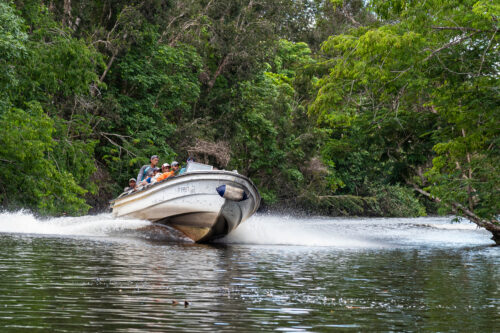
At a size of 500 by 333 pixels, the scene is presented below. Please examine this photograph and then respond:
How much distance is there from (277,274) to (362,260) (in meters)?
4.35

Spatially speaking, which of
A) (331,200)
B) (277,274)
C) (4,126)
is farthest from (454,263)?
(331,200)

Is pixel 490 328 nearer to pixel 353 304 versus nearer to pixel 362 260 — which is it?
pixel 353 304

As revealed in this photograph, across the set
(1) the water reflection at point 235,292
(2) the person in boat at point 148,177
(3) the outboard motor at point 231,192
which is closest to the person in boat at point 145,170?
(2) the person in boat at point 148,177

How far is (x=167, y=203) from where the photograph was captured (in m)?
21.2

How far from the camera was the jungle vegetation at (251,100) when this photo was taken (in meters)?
20.3

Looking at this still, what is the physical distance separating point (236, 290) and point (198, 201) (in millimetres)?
11407

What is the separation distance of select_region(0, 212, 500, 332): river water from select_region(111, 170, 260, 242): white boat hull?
11.2 feet

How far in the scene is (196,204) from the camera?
2102 cm

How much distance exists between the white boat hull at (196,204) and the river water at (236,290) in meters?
3.42

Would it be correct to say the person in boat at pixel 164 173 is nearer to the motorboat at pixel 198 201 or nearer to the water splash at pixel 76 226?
the motorboat at pixel 198 201

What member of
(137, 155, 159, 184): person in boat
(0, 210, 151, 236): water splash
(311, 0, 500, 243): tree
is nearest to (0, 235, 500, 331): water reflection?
(311, 0, 500, 243): tree

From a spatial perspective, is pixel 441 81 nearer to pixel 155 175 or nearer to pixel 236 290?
pixel 155 175

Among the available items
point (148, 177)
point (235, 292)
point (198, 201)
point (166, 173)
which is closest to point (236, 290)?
point (235, 292)

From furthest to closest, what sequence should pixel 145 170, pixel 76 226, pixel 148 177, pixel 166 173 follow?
1. pixel 76 226
2. pixel 145 170
3. pixel 148 177
4. pixel 166 173
